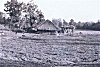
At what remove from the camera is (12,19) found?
59.6m

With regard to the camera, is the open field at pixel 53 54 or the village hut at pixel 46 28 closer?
the open field at pixel 53 54

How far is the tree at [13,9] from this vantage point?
5984cm

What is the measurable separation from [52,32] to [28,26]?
9201mm

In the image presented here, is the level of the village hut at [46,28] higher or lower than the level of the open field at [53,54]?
higher

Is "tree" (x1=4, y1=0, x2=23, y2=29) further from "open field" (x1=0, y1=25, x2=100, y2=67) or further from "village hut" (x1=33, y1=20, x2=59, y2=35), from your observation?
"open field" (x1=0, y1=25, x2=100, y2=67)

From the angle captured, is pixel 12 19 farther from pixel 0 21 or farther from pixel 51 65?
pixel 51 65


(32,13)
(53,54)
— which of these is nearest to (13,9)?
(32,13)

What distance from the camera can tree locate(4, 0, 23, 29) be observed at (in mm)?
59844

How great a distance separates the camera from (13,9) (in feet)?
199

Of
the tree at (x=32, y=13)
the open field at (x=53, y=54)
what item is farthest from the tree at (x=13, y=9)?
the open field at (x=53, y=54)

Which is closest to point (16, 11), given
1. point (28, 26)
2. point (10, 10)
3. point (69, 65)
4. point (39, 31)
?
point (10, 10)

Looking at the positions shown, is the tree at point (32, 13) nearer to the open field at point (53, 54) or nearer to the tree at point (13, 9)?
the tree at point (13, 9)

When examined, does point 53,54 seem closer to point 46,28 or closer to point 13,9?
point 46,28

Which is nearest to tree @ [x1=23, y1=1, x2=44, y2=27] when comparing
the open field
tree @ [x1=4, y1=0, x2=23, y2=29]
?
tree @ [x1=4, y1=0, x2=23, y2=29]
